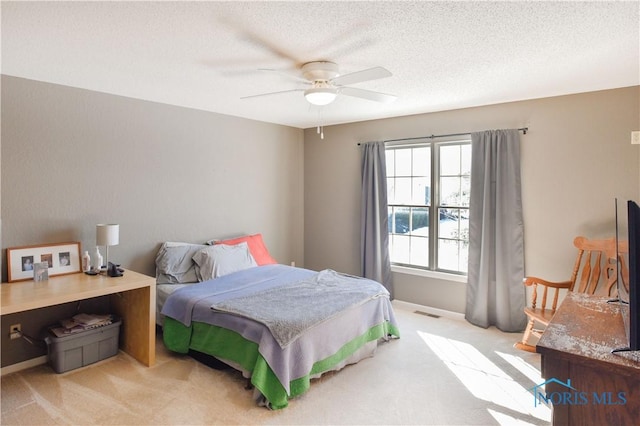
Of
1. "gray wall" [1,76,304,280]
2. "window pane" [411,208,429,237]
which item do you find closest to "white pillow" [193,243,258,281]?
"gray wall" [1,76,304,280]

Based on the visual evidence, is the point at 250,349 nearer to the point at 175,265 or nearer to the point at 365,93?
the point at 175,265

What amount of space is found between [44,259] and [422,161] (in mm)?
3956

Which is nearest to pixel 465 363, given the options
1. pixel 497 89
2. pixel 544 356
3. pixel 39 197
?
pixel 544 356

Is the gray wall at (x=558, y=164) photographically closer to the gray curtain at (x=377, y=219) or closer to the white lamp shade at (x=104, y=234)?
the gray curtain at (x=377, y=219)

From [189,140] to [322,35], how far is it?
2414 millimetres

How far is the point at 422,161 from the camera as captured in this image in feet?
14.2

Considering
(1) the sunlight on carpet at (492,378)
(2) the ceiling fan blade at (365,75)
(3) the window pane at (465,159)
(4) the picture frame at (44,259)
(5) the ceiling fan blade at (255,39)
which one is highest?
(5) the ceiling fan blade at (255,39)

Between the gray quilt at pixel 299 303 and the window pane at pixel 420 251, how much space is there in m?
1.21

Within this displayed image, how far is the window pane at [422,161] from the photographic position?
14.0ft

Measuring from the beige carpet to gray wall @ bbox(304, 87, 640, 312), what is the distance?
1088 millimetres

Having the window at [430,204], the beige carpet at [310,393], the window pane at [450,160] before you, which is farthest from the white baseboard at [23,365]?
the window pane at [450,160]

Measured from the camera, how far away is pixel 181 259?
11.8ft

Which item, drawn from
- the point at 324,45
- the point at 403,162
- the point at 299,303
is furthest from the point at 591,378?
the point at 403,162

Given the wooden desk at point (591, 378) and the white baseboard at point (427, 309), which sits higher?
Result: the wooden desk at point (591, 378)
